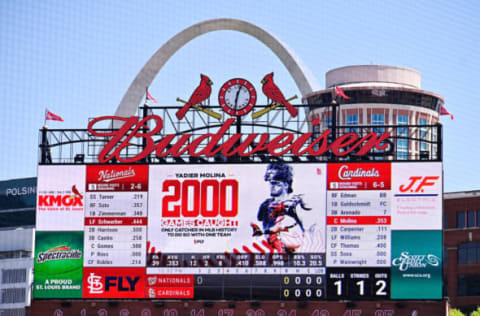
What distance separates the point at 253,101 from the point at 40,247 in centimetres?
1131

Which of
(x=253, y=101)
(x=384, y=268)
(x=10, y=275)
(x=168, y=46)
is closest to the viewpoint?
(x=384, y=268)

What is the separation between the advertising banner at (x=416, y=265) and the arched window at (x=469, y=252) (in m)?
51.9

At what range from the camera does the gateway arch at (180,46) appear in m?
93.4

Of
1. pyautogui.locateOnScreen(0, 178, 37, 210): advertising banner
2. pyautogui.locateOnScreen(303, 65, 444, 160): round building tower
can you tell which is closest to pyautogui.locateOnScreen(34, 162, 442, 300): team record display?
pyautogui.locateOnScreen(303, 65, 444, 160): round building tower

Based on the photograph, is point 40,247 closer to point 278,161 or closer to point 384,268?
point 278,161

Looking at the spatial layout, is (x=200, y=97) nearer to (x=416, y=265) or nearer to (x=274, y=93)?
(x=274, y=93)

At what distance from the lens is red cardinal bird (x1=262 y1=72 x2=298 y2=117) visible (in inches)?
1989

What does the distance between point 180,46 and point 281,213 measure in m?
50.1

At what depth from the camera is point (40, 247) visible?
48312mm

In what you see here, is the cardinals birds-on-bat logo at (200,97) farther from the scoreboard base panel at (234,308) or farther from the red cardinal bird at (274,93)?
the scoreboard base panel at (234,308)

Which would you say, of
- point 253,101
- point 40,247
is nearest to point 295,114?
point 253,101

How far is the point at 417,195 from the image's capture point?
46562 millimetres

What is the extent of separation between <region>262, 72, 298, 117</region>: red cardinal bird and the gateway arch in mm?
42358

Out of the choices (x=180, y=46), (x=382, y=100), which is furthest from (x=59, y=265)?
(x=382, y=100)
